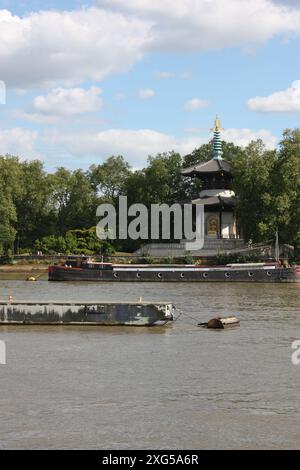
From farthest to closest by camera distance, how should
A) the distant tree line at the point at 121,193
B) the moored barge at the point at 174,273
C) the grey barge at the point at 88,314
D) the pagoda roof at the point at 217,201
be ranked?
the pagoda roof at the point at 217,201
the distant tree line at the point at 121,193
the moored barge at the point at 174,273
the grey barge at the point at 88,314

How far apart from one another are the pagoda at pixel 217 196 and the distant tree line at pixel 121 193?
3570 millimetres

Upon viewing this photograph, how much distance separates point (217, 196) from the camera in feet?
342

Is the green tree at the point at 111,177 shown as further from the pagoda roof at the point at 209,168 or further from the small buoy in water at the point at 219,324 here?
the small buoy in water at the point at 219,324

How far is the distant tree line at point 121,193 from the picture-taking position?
9331cm

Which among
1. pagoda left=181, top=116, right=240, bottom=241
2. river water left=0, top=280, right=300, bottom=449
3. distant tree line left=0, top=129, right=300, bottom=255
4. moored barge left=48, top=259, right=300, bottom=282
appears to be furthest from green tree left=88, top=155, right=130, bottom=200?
Result: river water left=0, top=280, right=300, bottom=449

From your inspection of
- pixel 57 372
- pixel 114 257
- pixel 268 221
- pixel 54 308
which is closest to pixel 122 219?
pixel 114 257

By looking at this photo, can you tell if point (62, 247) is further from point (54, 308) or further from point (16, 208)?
point (54, 308)

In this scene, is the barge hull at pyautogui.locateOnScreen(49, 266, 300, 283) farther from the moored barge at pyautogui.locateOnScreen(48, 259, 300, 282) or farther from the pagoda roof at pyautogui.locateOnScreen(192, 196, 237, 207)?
the pagoda roof at pyautogui.locateOnScreen(192, 196, 237, 207)

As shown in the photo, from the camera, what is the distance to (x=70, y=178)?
398ft

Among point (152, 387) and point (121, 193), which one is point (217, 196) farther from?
point (152, 387)

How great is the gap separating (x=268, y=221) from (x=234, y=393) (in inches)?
2669

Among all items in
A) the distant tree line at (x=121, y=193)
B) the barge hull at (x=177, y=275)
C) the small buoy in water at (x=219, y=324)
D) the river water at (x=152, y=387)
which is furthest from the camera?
the distant tree line at (x=121, y=193)

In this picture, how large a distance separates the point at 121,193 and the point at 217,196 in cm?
1985

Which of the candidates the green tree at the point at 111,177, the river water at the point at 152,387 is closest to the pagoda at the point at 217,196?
the green tree at the point at 111,177
